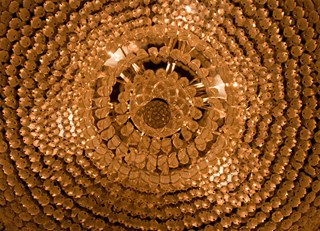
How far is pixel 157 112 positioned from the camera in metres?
0.62

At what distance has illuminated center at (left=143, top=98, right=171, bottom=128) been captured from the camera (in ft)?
2.03

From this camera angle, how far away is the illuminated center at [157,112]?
618 mm

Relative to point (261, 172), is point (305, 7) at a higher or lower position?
higher

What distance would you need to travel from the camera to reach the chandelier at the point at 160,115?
580mm

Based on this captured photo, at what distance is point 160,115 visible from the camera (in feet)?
2.03

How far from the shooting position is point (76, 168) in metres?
0.62

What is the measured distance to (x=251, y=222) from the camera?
0.62 meters

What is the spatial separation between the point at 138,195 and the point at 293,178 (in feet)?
0.62

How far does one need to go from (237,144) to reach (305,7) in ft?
0.57

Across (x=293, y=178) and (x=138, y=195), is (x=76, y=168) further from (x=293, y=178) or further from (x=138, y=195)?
(x=293, y=178)

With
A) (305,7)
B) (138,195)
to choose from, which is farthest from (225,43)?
(138,195)

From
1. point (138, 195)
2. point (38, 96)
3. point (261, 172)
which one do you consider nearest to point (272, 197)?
point (261, 172)

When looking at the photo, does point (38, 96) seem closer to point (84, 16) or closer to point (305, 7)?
point (84, 16)

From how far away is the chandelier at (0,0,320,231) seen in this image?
58 centimetres
